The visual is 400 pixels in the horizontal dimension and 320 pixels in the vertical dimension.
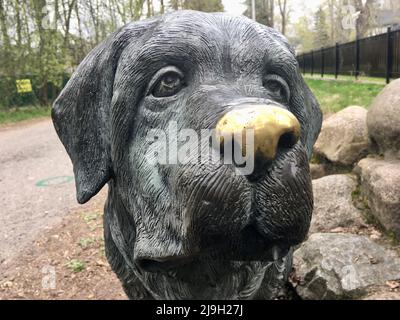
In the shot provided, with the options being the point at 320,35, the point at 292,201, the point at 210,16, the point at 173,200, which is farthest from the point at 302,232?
the point at 320,35

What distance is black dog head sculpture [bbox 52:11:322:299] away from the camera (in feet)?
3.80

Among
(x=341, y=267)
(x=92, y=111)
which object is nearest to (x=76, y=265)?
(x=341, y=267)

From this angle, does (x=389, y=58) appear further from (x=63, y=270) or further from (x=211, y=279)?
(x=211, y=279)

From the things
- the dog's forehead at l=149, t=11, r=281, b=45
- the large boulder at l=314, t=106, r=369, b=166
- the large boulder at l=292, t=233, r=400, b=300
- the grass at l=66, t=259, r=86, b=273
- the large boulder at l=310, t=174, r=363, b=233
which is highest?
the dog's forehead at l=149, t=11, r=281, b=45

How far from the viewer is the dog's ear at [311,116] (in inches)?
66.0

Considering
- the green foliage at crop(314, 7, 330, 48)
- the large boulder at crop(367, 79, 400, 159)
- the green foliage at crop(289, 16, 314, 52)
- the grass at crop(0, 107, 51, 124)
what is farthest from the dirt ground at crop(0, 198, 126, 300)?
the green foliage at crop(289, 16, 314, 52)

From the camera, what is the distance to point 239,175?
44.7 inches

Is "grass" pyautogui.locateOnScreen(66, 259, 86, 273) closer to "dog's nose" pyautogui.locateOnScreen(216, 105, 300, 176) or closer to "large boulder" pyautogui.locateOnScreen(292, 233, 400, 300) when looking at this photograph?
"large boulder" pyautogui.locateOnScreen(292, 233, 400, 300)

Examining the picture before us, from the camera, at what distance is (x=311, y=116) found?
174 centimetres

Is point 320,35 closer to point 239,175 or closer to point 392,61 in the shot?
point 392,61

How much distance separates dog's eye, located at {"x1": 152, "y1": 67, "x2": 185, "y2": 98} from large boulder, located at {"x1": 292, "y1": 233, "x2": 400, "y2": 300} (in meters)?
2.48

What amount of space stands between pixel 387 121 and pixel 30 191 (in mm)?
5712

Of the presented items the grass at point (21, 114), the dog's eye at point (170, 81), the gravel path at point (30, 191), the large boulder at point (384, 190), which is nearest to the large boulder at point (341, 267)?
the large boulder at point (384, 190)

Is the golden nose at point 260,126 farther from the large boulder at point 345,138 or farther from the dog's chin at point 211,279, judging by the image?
the large boulder at point 345,138
